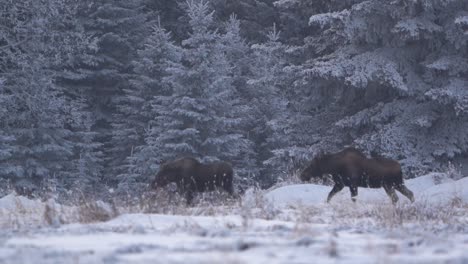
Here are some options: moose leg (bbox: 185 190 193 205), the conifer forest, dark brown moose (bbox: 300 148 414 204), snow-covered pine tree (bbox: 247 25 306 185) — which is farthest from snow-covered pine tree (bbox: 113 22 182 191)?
dark brown moose (bbox: 300 148 414 204)

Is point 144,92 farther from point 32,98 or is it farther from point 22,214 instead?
point 22,214

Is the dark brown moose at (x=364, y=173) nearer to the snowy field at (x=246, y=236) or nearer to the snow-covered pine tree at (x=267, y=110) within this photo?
the snowy field at (x=246, y=236)

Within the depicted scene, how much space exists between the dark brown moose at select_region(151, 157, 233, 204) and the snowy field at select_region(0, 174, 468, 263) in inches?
92.6

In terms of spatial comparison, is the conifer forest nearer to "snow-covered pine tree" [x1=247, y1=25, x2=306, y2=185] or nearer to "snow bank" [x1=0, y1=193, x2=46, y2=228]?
"snow-covered pine tree" [x1=247, y1=25, x2=306, y2=185]

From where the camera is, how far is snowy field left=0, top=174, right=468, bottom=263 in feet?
17.2

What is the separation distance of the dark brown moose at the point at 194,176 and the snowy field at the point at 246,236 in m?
2.35

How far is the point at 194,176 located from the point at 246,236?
259 inches

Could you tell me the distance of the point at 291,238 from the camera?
21.0 ft

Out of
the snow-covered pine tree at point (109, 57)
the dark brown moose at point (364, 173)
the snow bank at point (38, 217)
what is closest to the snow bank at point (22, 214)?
the snow bank at point (38, 217)

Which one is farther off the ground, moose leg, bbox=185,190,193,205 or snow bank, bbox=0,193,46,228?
moose leg, bbox=185,190,193,205

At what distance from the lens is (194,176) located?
1322 centimetres

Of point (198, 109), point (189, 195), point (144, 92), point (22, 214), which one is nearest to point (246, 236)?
point (22, 214)

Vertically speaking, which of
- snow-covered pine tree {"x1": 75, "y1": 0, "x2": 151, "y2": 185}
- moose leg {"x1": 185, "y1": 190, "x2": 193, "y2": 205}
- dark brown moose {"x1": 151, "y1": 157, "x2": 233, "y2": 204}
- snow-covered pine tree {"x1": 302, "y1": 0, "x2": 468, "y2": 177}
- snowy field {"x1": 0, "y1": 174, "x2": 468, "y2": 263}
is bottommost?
snowy field {"x1": 0, "y1": 174, "x2": 468, "y2": 263}

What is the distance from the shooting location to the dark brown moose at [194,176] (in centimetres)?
1320
